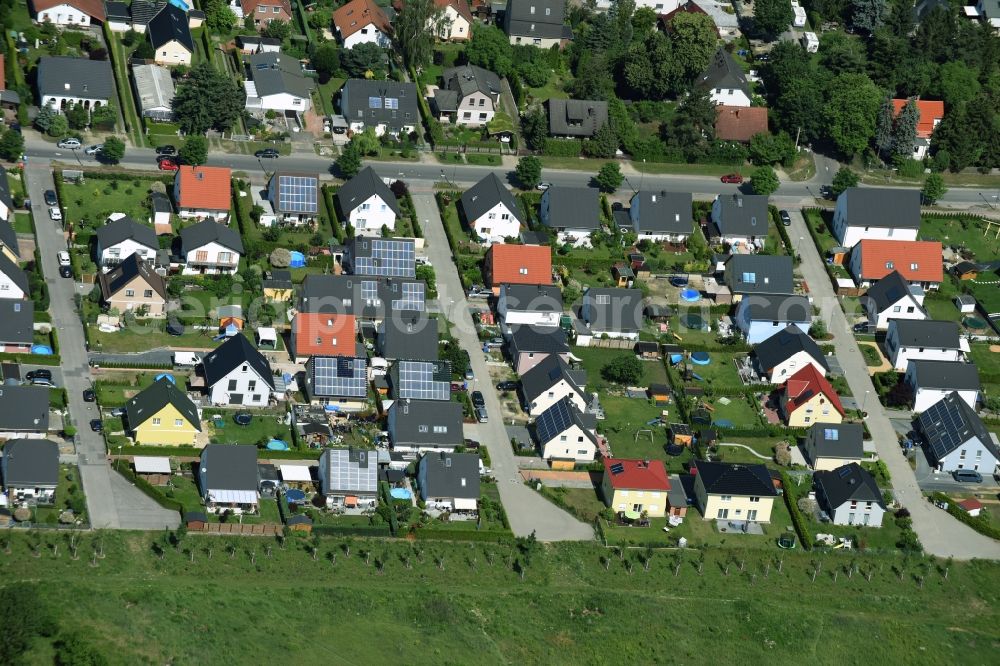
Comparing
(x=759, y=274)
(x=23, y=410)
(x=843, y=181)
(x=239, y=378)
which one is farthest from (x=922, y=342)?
(x=23, y=410)

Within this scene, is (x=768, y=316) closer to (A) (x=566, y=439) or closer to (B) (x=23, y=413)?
(A) (x=566, y=439)

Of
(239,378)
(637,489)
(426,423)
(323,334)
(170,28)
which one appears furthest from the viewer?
(170,28)

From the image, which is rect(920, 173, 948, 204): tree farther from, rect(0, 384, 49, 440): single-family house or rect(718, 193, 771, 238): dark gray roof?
rect(0, 384, 49, 440): single-family house

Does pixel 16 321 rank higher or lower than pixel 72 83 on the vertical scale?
lower

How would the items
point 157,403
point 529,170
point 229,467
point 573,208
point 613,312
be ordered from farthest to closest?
point 529,170
point 573,208
point 613,312
point 157,403
point 229,467

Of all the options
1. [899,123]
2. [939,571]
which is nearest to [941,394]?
[939,571]

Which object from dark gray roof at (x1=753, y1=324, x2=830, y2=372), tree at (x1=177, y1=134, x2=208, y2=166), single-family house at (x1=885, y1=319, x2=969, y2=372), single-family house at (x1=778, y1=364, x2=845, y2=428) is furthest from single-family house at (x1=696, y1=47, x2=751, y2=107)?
tree at (x1=177, y1=134, x2=208, y2=166)

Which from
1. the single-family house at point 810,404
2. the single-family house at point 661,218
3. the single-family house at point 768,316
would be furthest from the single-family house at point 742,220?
the single-family house at point 810,404
